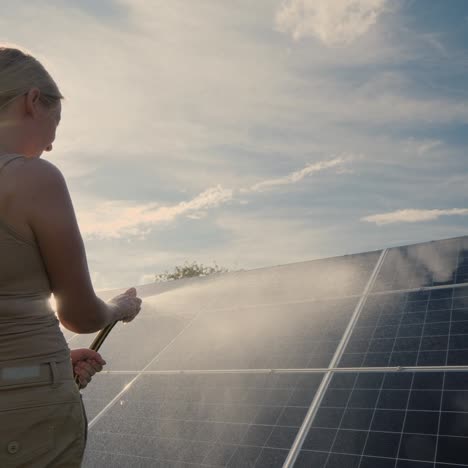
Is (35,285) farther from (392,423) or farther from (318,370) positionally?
(318,370)

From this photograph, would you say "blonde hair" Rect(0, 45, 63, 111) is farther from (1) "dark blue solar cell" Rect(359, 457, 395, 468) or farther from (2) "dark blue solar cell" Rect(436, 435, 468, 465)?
(2) "dark blue solar cell" Rect(436, 435, 468, 465)

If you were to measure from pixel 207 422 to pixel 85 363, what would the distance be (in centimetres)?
303

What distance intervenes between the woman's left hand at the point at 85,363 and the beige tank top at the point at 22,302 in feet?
1.56

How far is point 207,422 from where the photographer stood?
5188mm

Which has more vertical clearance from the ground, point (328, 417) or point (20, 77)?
point (20, 77)

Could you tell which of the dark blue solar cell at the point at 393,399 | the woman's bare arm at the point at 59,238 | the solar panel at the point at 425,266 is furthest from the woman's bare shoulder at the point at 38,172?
the solar panel at the point at 425,266

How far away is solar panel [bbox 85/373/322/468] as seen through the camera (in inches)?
182

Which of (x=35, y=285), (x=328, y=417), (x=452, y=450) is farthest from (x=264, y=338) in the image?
(x=35, y=285)

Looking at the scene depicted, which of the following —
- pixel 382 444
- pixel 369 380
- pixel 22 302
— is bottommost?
pixel 369 380

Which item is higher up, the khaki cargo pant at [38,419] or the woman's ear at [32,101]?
the woman's ear at [32,101]

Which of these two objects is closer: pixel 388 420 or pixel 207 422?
pixel 388 420

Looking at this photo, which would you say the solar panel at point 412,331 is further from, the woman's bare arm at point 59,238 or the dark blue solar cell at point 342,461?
the woman's bare arm at point 59,238

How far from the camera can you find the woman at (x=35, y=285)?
1.85 metres

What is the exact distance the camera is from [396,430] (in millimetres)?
4199
